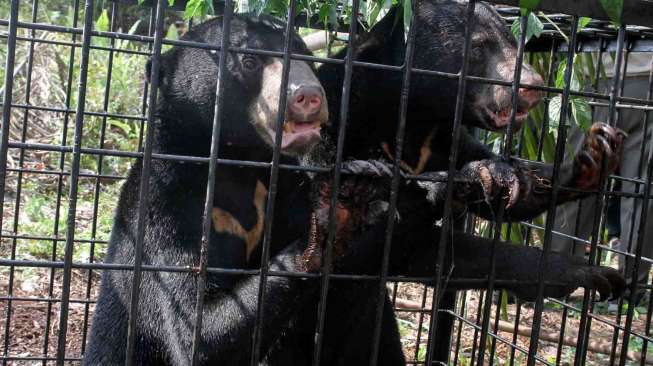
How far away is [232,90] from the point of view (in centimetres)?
283

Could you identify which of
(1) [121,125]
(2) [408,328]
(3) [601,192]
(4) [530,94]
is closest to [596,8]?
(3) [601,192]

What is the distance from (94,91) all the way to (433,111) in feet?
19.5

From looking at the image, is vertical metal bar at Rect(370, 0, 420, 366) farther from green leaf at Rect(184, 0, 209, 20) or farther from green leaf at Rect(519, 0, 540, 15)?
green leaf at Rect(184, 0, 209, 20)

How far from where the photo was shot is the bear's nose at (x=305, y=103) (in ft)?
7.91

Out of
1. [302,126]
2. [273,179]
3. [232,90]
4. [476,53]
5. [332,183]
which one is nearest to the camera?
[273,179]

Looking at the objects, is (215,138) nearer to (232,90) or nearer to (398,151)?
(398,151)

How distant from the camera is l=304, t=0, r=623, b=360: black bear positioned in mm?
2641

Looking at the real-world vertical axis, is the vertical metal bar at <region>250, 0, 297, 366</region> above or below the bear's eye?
below

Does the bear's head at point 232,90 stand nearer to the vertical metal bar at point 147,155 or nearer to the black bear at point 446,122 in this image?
the black bear at point 446,122

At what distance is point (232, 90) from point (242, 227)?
517mm

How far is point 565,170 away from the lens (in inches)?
105

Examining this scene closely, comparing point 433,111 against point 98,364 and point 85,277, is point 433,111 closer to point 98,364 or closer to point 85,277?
point 98,364

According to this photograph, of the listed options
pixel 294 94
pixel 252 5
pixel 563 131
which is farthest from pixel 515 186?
pixel 252 5

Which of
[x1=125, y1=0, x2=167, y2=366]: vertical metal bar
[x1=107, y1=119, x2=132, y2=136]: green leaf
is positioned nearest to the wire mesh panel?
[x1=125, y1=0, x2=167, y2=366]: vertical metal bar
